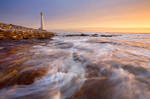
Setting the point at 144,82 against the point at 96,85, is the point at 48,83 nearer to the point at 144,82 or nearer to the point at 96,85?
the point at 96,85

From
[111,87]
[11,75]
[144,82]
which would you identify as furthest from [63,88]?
[144,82]

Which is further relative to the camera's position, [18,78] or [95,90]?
[18,78]

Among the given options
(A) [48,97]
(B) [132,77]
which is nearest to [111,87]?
(B) [132,77]

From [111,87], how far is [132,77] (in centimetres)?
72

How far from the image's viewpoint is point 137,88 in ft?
4.66

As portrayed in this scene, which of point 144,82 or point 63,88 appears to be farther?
point 144,82

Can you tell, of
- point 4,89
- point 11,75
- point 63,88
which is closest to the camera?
Answer: point 4,89

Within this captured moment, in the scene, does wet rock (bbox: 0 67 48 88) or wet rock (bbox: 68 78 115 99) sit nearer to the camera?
wet rock (bbox: 68 78 115 99)

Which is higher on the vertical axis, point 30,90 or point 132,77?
point 132,77

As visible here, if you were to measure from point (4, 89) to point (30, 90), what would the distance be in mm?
461

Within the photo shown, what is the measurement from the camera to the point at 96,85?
4.99ft

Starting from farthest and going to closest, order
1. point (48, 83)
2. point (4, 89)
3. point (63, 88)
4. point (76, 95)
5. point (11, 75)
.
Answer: point (11, 75) < point (48, 83) < point (63, 88) < point (4, 89) < point (76, 95)

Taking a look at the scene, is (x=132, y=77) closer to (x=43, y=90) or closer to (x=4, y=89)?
(x=43, y=90)

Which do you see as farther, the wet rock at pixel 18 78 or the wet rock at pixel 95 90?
the wet rock at pixel 18 78
